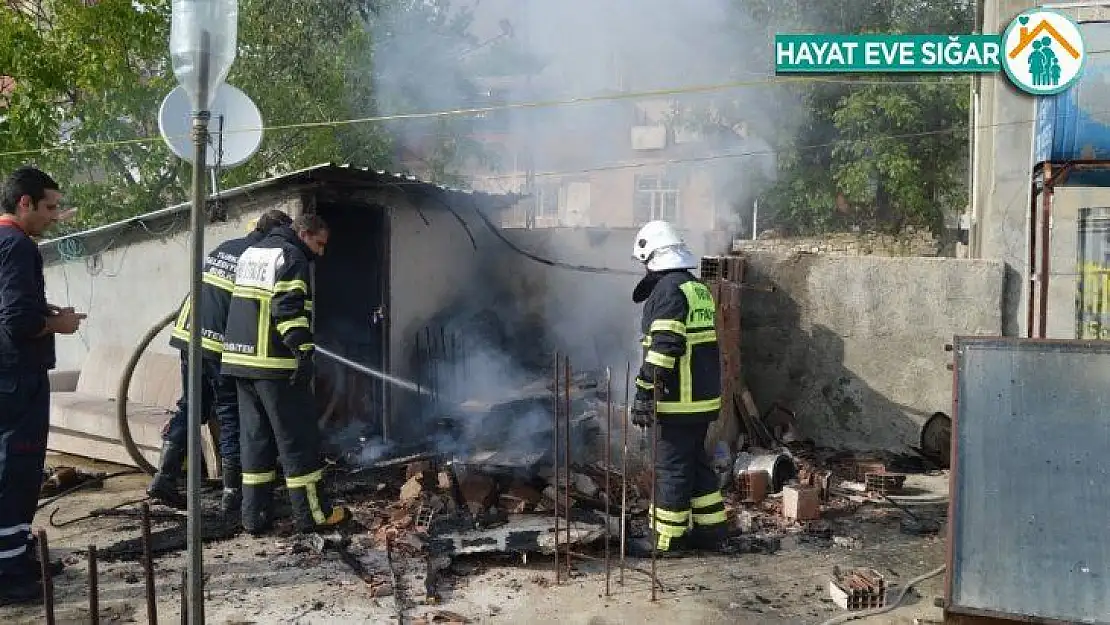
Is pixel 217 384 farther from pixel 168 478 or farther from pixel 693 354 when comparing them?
pixel 693 354

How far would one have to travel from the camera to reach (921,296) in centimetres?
809

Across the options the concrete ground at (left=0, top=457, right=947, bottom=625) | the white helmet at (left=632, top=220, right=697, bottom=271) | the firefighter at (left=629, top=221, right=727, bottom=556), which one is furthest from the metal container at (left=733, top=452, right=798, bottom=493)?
the white helmet at (left=632, top=220, right=697, bottom=271)

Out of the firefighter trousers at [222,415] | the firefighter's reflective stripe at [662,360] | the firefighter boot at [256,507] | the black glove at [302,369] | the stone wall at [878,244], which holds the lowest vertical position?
the firefighter boot at [256,507]

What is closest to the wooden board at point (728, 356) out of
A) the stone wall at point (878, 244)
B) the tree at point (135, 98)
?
the tree at point (135, 98)

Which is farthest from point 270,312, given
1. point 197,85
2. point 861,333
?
point 861,333

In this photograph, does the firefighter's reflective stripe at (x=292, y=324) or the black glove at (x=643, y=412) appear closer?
the black glove at (x=643, y=412)

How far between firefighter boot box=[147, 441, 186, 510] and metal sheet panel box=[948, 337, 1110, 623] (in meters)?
5.17

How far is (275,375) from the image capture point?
5547 mm

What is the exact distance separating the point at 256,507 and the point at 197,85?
355 cm

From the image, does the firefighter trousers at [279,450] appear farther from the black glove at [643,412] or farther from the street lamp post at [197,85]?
the street lamp post at [197,85]

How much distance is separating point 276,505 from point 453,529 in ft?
5.25

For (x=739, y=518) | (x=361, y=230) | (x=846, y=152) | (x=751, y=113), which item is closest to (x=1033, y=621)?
(x=739, y=518)

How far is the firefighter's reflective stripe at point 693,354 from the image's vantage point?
17.5ft

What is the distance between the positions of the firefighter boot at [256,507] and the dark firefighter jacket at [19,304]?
154 centimetres
